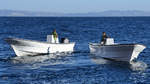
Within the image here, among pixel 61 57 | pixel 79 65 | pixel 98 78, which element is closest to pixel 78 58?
pixel 61 57

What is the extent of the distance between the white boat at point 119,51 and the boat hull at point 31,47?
5.27m

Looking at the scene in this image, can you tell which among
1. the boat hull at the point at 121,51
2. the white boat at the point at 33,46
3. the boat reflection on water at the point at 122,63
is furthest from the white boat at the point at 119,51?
the white boat at the point at 33,46

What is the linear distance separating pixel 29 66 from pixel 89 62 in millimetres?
5563

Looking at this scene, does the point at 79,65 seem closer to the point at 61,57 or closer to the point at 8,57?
the point at 61,57

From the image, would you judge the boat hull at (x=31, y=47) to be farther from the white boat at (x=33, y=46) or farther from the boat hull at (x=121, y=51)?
the boat hull at (x=121, y=51)

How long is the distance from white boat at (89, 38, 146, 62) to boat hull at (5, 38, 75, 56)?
5266 mm

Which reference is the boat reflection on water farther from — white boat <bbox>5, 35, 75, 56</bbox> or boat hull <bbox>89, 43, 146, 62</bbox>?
white boat <bbox>5, 35, 75, 56</bbox>

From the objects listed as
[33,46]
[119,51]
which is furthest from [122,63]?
[33,46]

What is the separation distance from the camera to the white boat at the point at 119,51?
34438 mm

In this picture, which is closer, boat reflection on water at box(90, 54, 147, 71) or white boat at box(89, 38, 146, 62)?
boat reflection on water at box(90, 54, 147, 71)

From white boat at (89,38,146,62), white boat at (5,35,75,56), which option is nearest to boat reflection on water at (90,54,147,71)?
white boat at (89,38,146,62)

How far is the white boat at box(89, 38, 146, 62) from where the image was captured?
113 ft

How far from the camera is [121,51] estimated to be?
35438 mm

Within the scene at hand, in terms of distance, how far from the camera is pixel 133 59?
3625 cm
